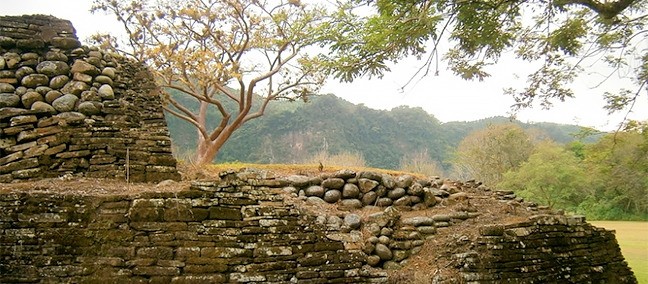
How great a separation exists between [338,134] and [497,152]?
8650mm

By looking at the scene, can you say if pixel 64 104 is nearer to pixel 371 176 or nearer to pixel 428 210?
pixel 371 176

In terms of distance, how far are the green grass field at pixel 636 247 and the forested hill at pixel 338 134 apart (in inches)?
455

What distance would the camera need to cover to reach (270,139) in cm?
2206

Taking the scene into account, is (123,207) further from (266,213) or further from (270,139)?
(270,139)

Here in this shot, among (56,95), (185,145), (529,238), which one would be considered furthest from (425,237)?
(185,145)

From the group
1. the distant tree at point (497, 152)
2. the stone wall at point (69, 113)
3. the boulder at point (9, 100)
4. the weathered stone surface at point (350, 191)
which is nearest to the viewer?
the stone wall at point (69, 113)

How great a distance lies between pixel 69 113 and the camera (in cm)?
509

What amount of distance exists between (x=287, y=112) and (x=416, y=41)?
1872 cm

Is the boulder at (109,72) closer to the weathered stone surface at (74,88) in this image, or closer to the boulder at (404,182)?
the weathered stone surface at (74,88)

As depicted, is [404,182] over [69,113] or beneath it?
beneath

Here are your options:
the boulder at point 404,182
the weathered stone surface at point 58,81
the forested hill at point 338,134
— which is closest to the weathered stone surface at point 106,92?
the weathered stone surface at point 58,81

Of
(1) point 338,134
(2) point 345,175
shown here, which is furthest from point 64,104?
(1) point 338,134

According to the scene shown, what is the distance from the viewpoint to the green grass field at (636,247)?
27.0 feet

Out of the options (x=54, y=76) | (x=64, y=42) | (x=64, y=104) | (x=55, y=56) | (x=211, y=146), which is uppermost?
(x=64, y=42)
